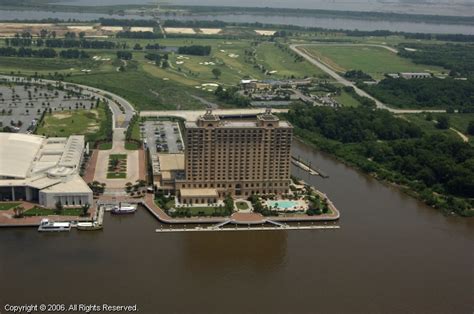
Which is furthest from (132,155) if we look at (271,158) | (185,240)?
(185,240)

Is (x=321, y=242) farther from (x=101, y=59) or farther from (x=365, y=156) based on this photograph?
(x=101, y=59)

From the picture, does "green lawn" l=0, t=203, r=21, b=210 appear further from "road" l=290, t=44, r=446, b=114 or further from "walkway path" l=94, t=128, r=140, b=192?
"road" l=290, t=44, r=446, b=114

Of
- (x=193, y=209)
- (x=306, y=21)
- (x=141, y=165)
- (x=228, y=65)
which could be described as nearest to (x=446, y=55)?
(x=228, y=65)

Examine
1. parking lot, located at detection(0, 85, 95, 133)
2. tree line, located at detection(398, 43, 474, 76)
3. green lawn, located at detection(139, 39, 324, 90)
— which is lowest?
parking lot, located at detection(0, 85, 95, 133)

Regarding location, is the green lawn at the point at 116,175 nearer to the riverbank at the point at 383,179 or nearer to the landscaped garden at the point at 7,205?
the landscaped garden at the point at 7,205

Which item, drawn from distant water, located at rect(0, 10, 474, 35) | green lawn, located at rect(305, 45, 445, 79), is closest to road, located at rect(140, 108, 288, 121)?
green lawn, located at rect(305, 45, 445, 79)

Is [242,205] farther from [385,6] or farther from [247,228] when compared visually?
[385,6]

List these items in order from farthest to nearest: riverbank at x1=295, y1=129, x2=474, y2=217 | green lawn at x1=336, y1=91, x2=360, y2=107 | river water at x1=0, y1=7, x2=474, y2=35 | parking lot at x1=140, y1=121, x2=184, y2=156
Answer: river water at x1=0, y1=7, x2=474, y2=35 < green lawn at x1=336, y1=91, x2=360, y2=107 < parking lot at x1=140, y1=121, x2=184, y2=156 < riverbank at x1=295, y1=129, x2=474, y2=217

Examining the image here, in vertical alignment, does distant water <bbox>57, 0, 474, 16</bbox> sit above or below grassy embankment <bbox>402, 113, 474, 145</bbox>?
above
